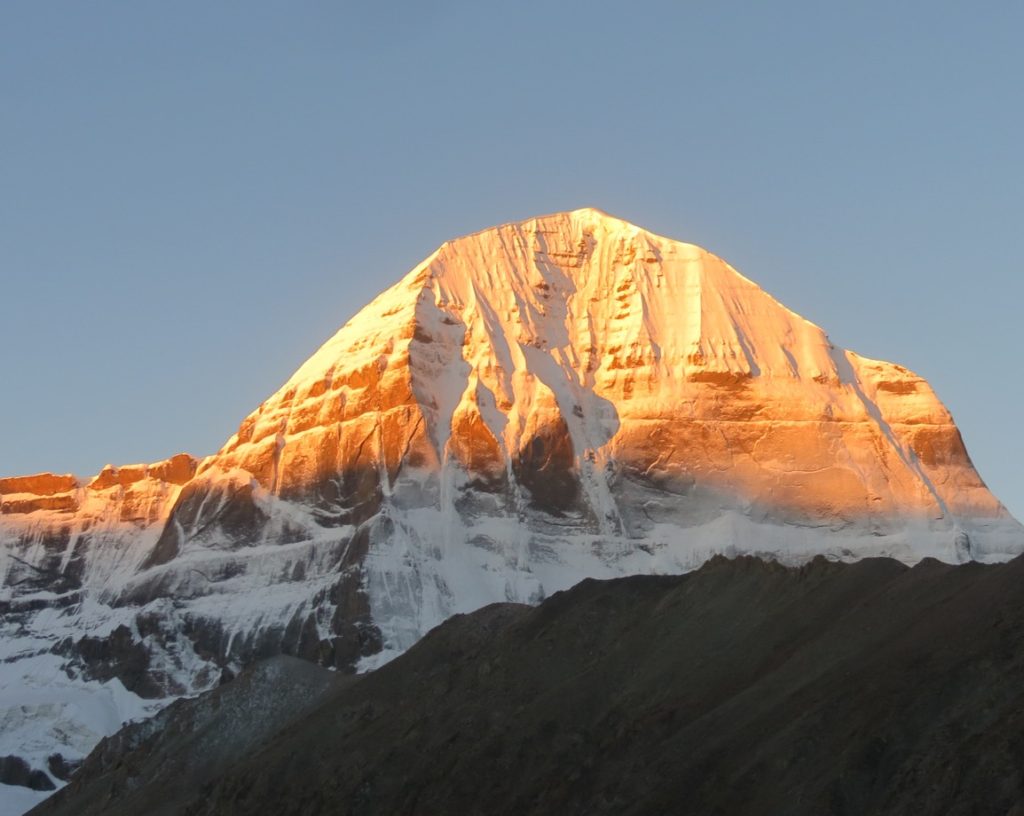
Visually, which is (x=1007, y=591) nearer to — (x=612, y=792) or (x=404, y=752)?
(x=612, y=792)

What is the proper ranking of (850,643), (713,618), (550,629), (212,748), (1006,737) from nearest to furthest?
(1006,737) → (850,643) → (713,618) → (550,629) → (212,748)

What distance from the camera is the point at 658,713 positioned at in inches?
4304

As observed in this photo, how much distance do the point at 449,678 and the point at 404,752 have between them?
35.6 feet

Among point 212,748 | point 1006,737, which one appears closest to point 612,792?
point 1006,737

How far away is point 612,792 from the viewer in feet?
332

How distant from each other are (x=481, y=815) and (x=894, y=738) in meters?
29.6

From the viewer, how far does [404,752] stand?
410 ft

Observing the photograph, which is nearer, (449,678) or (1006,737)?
(1006,737)

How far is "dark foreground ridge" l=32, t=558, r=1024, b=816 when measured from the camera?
86.1 m

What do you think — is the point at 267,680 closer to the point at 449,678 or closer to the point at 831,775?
the point at 449,678

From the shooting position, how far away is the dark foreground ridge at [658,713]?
8606cm

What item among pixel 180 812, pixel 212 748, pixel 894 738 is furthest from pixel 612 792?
pixel 212 748

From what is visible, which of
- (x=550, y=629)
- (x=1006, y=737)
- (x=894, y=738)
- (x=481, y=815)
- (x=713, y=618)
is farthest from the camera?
(x=550, y=629)

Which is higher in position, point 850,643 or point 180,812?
point 850,643
